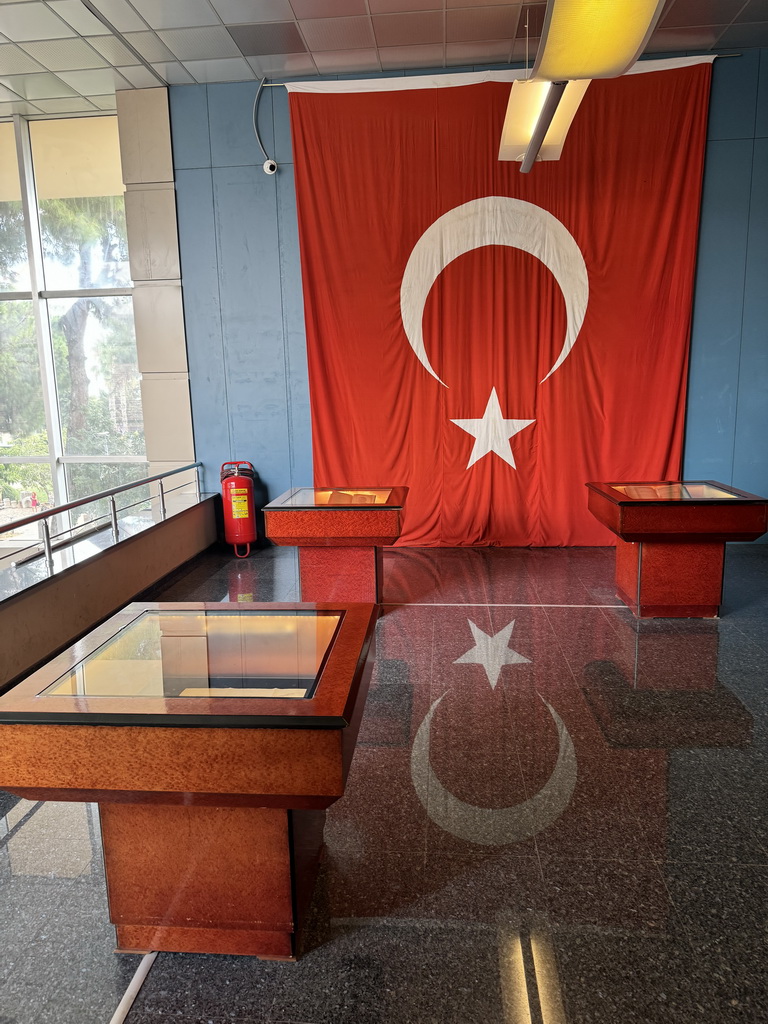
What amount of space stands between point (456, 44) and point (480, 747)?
5.87m

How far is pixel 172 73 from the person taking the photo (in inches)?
251

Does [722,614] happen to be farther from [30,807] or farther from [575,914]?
[30,807]

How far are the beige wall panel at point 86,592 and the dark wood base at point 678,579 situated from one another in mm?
3785

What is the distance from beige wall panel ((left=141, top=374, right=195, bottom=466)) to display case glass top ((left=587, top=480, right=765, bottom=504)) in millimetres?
4127

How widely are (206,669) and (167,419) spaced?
5.47m

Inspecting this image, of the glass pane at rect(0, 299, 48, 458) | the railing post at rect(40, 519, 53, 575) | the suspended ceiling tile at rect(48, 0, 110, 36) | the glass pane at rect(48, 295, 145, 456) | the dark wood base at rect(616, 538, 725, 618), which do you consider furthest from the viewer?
the glass pane at rect(0, 299, 48, 458)

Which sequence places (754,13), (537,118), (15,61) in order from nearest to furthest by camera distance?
(537,118)
(754,13)
(15,61)

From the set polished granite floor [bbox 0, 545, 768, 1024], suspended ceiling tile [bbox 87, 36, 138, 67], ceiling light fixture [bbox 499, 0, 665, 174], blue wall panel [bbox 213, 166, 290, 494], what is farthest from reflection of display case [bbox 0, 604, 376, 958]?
suspended ceiling tile [bbox 87, 36, 138, 67]

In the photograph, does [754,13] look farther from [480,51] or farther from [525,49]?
[480,51]

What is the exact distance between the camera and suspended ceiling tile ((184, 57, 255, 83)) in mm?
6188

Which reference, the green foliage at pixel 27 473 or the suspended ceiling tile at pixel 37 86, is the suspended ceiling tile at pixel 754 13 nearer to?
the suspended ceiling tile at pixel 37 86

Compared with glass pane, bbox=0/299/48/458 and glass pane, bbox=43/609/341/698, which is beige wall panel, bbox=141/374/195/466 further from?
glass pane, bbox=43/609/341/698

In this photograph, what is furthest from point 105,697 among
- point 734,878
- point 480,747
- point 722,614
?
point 722,614

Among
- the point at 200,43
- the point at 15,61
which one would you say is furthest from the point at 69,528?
the point at 200,43
